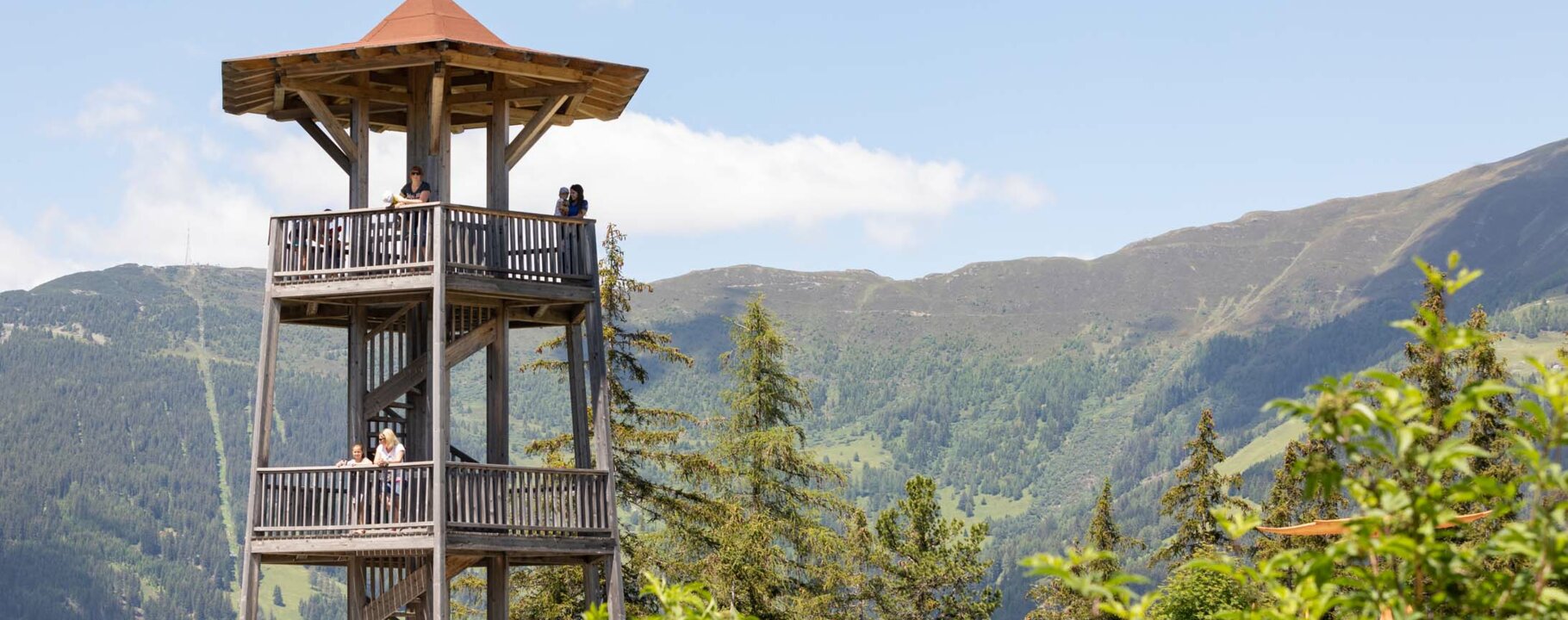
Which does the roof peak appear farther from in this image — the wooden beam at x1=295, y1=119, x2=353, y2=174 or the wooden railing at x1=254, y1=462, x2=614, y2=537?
the wooden railing at x1=254, y1=462, x2=614, y2=537

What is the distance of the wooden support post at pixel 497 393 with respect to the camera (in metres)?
26.1

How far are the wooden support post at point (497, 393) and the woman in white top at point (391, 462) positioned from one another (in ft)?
5.89

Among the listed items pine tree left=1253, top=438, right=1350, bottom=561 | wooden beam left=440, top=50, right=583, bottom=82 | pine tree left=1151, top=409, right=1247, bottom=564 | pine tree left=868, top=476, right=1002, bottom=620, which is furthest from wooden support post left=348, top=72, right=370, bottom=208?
pine tree left=868, top=476, right=1002, bottom=620

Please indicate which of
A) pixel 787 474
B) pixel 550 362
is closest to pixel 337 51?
pixel 550 362

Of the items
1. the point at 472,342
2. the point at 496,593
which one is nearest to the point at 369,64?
the point at 472,342

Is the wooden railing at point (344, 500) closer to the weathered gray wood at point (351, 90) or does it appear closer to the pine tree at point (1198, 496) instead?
the weathered gray wood at point (351, 90)

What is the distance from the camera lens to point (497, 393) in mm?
27172

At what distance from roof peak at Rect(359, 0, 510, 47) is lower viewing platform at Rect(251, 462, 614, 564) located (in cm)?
526

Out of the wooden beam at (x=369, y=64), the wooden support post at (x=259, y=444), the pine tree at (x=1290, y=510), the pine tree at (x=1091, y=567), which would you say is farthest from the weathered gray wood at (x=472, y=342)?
the pine tree at (x=1091, y=567)

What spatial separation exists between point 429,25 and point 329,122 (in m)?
1.80

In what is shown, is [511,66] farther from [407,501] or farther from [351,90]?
[407,501]

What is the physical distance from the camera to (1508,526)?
Result: 6.95 m

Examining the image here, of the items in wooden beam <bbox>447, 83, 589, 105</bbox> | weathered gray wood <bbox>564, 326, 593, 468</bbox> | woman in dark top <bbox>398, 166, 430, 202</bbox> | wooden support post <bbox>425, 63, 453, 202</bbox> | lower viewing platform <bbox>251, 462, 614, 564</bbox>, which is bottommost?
lower viewing platform <bbox>251, 462, 614, 564</bbox>

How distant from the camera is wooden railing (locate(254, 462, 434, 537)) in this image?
77.6 feet
